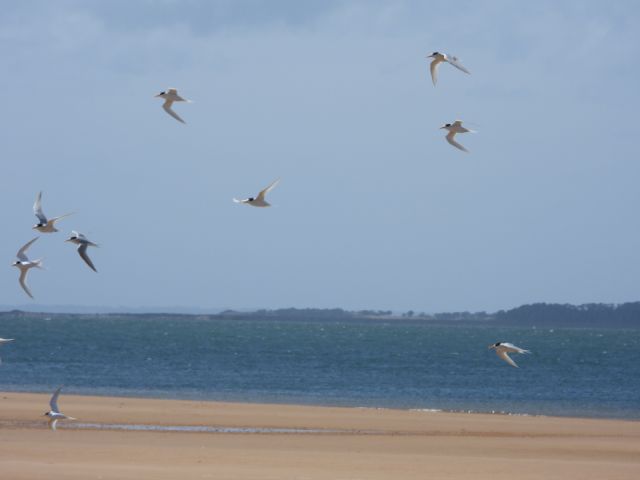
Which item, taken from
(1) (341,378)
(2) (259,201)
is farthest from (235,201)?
(1) (341,378)

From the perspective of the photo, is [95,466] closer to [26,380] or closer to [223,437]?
[223,437]

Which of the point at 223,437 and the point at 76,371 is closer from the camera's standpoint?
the point at 223,437

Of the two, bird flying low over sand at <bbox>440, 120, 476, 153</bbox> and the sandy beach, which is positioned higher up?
bird flying low over sand at <bbox>440, 120, 476, 153</bbox>

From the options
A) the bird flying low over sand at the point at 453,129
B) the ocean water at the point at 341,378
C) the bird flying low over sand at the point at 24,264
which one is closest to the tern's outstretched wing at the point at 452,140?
the bird flying low over sand at the point at 453,129

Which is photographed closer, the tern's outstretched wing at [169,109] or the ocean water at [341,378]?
the tern's outstretched wing at [169,109]

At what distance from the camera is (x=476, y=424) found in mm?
36000

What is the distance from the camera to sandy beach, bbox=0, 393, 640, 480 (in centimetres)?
2311

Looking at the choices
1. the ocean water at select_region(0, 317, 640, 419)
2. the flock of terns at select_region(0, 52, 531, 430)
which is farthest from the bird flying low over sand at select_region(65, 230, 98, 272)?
the ocean water at select_region(0, 317, 640, 419)

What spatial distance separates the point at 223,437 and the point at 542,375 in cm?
4697

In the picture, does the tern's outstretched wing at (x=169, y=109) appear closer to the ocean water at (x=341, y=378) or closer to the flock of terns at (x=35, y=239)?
the flock of terns at (x=35, y=239)

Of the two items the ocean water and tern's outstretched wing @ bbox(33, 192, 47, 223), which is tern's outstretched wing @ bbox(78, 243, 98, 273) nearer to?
tern's outstretched wing @ bbox(33, 192, 47, 223)

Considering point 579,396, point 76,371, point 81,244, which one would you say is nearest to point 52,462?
point 81,244

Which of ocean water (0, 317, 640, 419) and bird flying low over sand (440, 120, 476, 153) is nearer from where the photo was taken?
bird flying low over sand (440, 120, 476, 153)

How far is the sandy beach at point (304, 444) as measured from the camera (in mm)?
23109
